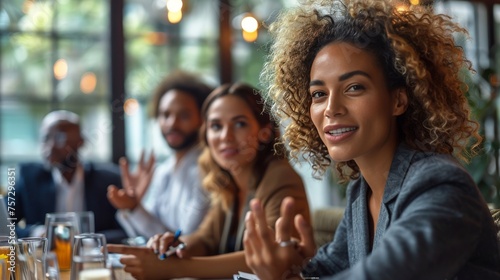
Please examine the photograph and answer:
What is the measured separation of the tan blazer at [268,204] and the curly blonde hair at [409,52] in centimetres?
67

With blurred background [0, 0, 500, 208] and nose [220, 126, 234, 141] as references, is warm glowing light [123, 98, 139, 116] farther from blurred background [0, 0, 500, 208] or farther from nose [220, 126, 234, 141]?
nose [220, 126, 234, 141]

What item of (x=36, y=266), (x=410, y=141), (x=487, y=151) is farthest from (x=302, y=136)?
(x=487, y=151)

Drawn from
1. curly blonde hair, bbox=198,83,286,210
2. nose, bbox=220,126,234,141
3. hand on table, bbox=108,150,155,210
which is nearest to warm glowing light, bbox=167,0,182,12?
hand on table, bbox=108,150,155,210

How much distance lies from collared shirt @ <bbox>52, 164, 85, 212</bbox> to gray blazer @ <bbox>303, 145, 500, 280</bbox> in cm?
253

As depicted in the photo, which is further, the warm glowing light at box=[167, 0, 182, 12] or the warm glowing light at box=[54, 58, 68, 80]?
the warm glowing light at box=[54, 58, 68, 80]

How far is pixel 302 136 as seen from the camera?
1.70 meters

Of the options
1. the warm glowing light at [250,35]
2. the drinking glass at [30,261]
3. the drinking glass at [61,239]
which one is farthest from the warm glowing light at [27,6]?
the drinking glass at [30,261]

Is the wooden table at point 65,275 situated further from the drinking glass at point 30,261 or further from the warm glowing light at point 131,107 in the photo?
the warm glowing light at point 131,107

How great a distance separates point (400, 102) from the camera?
58.0 inches

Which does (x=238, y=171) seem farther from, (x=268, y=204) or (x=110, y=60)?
(x=110, y=60)

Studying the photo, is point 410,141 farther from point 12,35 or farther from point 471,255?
point 12,35

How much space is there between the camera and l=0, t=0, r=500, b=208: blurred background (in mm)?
4480

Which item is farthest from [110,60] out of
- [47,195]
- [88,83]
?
[47,195]

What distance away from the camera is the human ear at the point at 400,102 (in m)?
1.47
